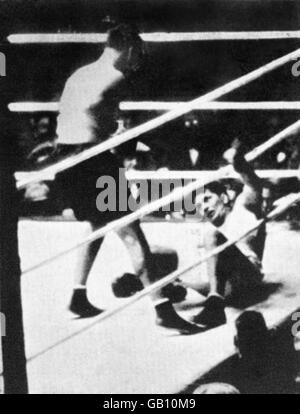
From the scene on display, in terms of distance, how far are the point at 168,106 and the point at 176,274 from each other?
0.61 m

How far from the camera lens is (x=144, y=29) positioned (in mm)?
2287

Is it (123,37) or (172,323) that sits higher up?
(123,37)

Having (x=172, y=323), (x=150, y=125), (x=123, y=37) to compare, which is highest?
(x=123, y=37)

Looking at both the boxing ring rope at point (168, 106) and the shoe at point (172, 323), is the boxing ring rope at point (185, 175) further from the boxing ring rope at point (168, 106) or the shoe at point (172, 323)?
the shoe at point (172, 323)

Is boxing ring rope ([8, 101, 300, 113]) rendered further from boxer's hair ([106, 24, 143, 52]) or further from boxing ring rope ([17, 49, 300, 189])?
boxer's hair ([106, 24, 143, 52])

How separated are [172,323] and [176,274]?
6.9 inches

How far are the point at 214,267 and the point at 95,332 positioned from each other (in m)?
0.49

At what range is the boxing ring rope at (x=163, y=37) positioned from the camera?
228 centimetres

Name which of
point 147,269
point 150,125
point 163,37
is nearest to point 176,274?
point 147,269

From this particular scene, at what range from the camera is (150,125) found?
7.58 feet

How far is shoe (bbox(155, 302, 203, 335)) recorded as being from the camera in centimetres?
231

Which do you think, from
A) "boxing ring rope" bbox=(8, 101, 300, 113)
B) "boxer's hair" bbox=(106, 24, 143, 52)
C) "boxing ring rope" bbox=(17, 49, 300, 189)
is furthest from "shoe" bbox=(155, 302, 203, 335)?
"boxer's hair" bbox=(106, 24, 143, 52)

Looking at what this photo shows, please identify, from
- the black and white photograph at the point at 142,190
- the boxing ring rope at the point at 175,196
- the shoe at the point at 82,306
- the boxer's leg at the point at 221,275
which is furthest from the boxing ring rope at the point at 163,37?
the shoe at the point at 82,306

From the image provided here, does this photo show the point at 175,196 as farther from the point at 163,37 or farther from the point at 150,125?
the point at 163,37
